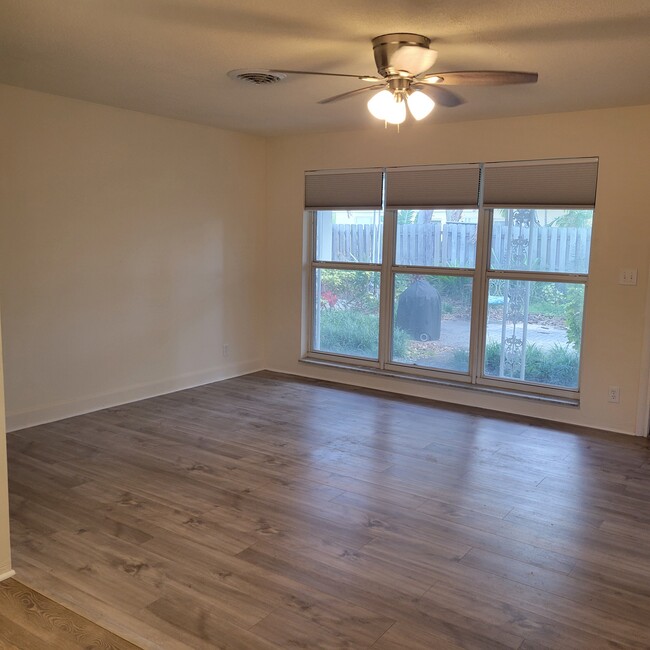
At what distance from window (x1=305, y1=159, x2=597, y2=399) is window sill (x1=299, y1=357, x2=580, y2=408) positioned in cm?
5

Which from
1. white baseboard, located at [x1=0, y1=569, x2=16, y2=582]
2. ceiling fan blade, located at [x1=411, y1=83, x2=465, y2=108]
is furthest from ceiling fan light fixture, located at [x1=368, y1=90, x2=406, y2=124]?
white baseboard, located at [x1=0, y1=569, x2=16, y2=582]

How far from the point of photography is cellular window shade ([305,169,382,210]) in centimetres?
556

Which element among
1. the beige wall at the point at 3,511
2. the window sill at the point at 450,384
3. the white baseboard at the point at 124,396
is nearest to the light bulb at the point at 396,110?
the beige wall at the point at 3,511

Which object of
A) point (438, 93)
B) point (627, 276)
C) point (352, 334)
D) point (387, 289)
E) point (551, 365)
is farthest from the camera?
point (352, 334)

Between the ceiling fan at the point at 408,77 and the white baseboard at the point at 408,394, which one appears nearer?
the ceiling fan at the point at 408,77

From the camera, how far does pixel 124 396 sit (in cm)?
507

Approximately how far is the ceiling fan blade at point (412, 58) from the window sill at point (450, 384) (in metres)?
2.92

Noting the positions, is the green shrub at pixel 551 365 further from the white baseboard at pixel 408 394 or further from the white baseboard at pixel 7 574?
the white baseboard at pixel 7 574

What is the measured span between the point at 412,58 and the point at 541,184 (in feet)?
7.49

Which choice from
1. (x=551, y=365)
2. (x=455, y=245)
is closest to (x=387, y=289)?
(x=455, y=245)

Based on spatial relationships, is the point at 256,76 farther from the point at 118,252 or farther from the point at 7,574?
the point at 7,574

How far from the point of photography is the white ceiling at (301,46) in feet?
8.56

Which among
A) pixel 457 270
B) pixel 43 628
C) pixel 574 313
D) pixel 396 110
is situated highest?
pixel 396 110

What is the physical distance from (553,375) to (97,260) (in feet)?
11.9
